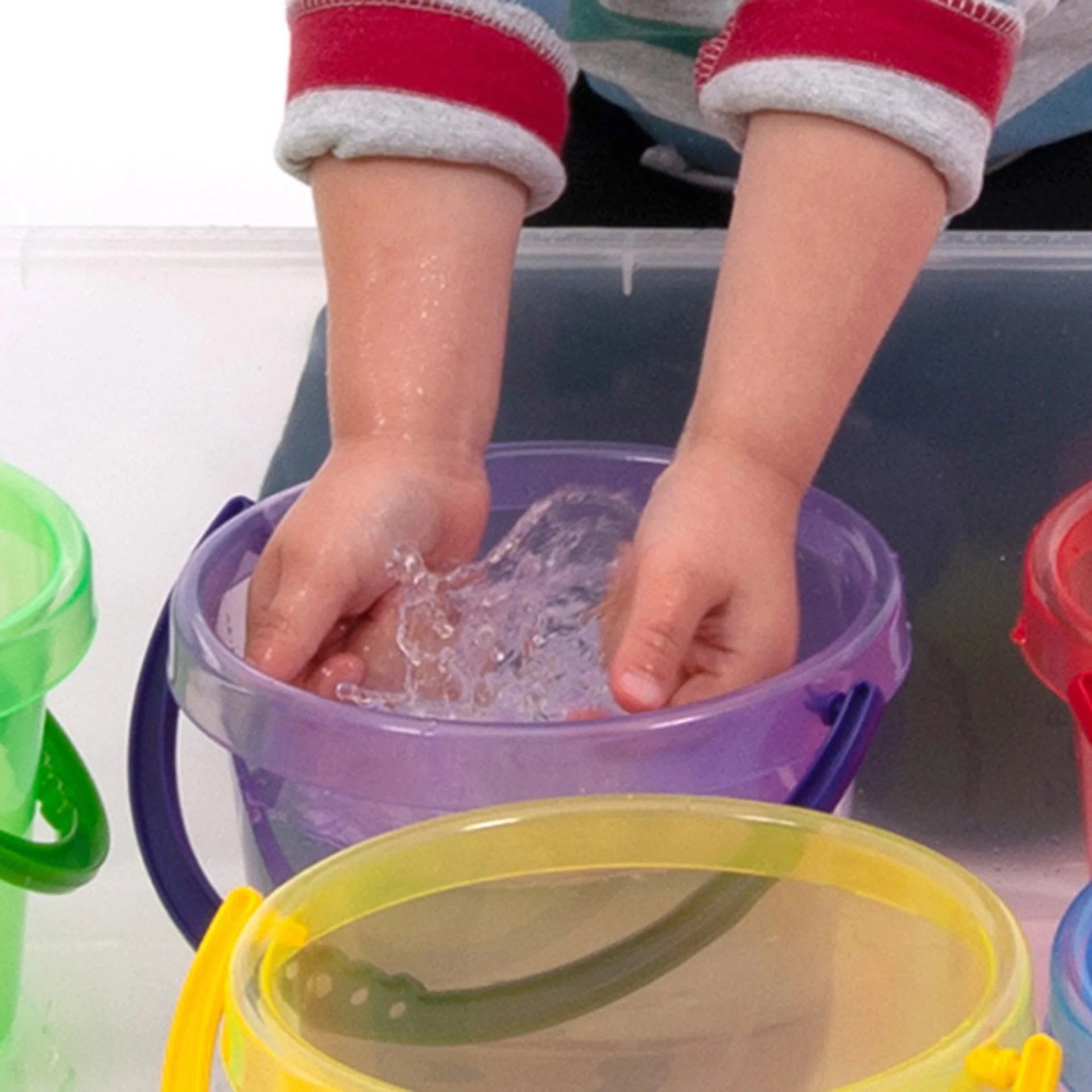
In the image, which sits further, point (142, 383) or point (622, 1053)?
point (142, 383)

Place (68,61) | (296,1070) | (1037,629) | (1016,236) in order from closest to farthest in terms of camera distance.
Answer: (296,1070)
(1037,629)
(1016,236)
(68,61)

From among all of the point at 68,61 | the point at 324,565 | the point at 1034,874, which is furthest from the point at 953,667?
the point at 68,61

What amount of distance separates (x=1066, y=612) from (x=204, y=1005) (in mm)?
318

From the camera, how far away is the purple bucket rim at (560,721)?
526mm

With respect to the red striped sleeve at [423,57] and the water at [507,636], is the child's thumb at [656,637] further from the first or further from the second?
the red striped sleeve at [423,57]

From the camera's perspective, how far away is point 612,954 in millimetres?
500

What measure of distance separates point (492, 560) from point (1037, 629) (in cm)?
22

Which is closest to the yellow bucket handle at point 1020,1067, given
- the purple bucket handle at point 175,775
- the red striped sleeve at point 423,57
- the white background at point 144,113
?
the purple bucket handle at point 175,775

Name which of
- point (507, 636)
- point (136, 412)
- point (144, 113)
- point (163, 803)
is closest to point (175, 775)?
point (163, 803)

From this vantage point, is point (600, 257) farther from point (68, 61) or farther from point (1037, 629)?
point (68, 61)

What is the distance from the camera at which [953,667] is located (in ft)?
2.71

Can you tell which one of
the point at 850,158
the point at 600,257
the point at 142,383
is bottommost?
the point at 142,383

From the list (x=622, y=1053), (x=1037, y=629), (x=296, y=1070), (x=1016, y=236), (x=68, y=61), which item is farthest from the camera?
(x=68, y=61)

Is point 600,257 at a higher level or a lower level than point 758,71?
lower
